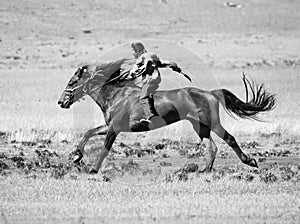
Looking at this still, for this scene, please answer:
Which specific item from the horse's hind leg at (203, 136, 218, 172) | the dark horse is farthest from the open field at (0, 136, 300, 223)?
the dark horse

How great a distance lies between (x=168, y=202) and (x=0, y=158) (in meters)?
5.55

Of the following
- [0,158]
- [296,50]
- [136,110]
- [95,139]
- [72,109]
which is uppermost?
[136,110]

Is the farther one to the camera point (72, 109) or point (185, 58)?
point (185, 58)

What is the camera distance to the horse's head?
13547 mm

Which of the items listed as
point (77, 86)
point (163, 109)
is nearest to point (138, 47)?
point (163, 109)

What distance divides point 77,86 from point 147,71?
56.6 inches

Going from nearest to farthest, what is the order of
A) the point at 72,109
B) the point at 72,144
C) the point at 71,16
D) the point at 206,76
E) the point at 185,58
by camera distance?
the point at 72,144, the point at 72,109, the point at 206,76, the point at 185,58, the point at 71,16

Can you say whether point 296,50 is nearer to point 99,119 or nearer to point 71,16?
point 71,16

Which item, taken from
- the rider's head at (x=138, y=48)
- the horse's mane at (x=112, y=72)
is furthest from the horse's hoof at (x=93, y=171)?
the rider's head at (x=138, y=48)

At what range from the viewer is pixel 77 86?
1356 centimetres

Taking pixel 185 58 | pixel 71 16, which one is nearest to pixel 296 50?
pixel 185 58

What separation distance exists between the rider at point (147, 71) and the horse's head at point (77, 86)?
3.11ft

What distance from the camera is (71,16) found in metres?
65.7

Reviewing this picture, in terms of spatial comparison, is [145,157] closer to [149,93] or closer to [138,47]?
[149,93]
